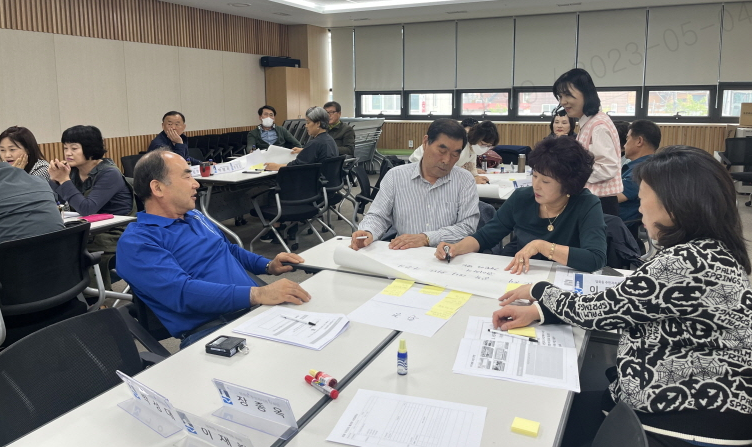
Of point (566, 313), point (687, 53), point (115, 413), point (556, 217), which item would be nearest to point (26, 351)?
point (115, 413)

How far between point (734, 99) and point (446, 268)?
30.4 ft

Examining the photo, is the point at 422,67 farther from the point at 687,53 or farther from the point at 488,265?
the point at 488,265

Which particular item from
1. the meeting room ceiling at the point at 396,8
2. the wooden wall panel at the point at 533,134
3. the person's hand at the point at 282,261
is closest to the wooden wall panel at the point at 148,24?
the meeting room ceiling at the point at 396,8

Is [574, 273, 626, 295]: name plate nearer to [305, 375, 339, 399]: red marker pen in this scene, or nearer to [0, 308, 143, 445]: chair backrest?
[305, 375, 339, 399]: red marker pen

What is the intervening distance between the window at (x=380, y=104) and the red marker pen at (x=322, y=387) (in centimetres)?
1073

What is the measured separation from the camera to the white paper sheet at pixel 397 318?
184cm

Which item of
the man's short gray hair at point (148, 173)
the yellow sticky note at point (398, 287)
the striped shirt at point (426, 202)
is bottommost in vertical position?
the yellow sticky note at point (398, 287)

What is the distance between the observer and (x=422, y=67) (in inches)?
443

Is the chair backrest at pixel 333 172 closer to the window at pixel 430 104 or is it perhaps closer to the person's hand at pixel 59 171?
the person's hand at pixel 59 171

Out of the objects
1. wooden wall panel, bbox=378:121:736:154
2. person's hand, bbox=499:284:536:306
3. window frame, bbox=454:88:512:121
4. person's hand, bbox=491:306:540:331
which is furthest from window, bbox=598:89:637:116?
person's hand, bbox=491:306:540:331

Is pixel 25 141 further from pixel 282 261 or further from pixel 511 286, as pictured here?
pixel 511 286

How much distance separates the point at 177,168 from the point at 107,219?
167 centimetres

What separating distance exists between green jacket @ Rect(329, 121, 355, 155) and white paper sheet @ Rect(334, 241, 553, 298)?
533 cm

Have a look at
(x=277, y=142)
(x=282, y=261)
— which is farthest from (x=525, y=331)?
(x=277, y=142)
